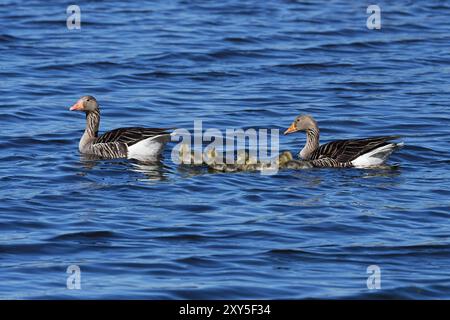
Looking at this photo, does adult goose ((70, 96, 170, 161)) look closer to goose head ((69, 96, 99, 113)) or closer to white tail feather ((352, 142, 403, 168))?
goose head ((69, 96, 99, 113))

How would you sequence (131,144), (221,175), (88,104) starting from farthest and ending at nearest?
(88,104) → (131,144) → (221,175)

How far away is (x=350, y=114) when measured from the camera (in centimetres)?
2162

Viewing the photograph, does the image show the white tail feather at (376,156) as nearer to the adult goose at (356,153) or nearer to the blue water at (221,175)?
the adult goose at (356,153)

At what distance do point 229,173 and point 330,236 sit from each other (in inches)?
134

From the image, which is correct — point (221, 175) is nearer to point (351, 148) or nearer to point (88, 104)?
point (351, 148)

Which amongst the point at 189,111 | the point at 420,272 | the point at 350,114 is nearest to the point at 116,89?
the point at 189,111

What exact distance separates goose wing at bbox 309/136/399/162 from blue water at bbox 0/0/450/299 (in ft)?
0.89

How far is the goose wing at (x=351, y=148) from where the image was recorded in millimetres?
17062

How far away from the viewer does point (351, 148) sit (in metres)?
17.2

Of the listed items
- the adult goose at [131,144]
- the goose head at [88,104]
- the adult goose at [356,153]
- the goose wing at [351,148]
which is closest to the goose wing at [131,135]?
the adult goose at [131,144]

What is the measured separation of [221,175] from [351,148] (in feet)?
6.68

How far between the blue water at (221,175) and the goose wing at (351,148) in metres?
0.27

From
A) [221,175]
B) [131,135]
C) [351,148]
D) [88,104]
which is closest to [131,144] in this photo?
[131,135]

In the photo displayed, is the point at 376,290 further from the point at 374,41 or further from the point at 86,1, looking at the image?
the point at 86,1
